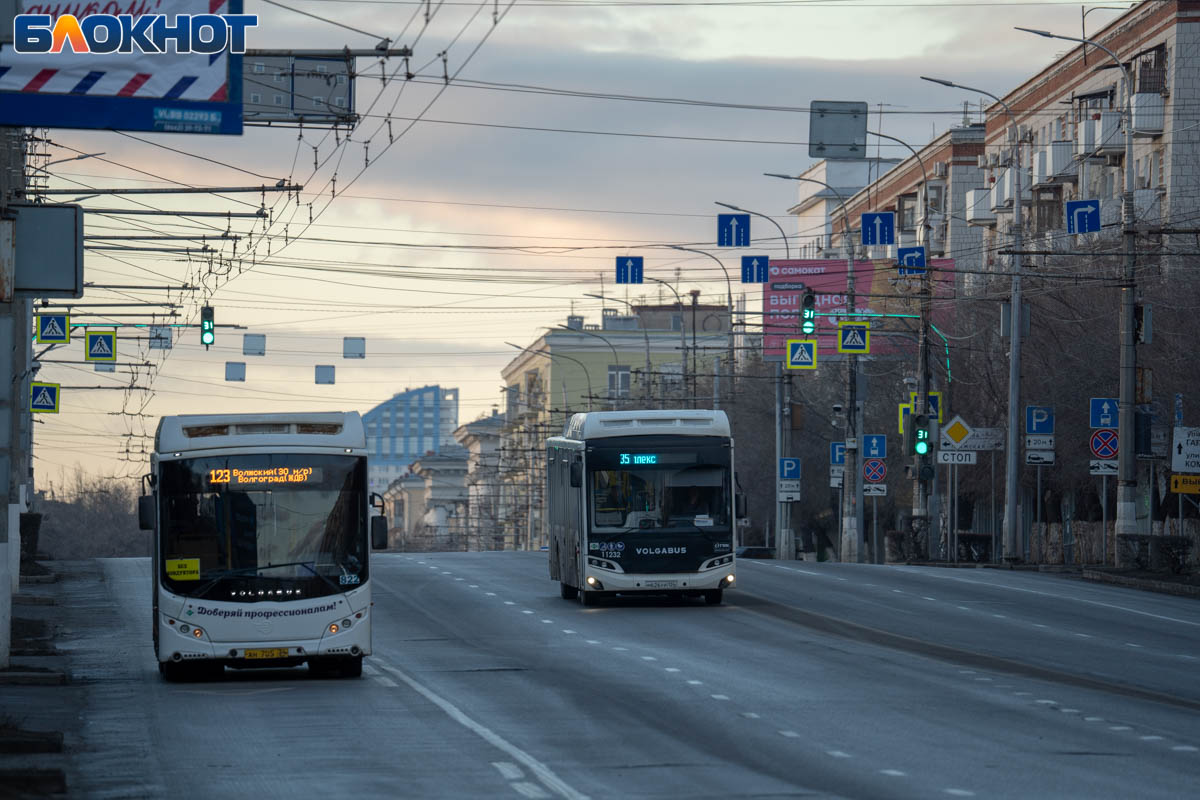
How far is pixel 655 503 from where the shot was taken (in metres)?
30.5

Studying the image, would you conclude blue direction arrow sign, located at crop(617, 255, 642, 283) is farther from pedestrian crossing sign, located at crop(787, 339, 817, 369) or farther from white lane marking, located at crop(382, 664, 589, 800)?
white lane marking, located at crop(382, 664, 589, 800)

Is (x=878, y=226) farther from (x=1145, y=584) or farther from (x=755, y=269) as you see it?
(x=1145, y=584)

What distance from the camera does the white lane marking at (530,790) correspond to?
1181 centimetres

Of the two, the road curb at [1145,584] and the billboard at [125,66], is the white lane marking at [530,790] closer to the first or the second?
the billboard at [125,66]

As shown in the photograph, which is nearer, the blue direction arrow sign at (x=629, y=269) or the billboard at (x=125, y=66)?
the billboard at (x=125, y=66)

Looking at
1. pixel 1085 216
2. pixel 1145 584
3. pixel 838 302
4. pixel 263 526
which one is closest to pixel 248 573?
pixel 263 526

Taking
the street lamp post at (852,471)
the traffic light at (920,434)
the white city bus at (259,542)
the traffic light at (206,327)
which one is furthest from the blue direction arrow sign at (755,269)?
the white city bus at (259,542)

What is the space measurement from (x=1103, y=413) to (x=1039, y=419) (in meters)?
3.05

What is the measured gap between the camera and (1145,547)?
135 ft

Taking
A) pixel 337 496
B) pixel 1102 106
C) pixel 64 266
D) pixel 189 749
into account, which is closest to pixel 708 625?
pixel 337 496

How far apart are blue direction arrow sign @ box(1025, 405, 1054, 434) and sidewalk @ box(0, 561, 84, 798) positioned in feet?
74.0

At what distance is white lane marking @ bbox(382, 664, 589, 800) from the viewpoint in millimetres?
12078

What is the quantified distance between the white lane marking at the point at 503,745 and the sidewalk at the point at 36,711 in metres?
3.02

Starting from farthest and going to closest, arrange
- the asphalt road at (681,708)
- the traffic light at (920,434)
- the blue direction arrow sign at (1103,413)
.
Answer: the traffic light at (920,434) < the blue direction arrow sign at (1103,413) < the asphalt road at (681,708)
